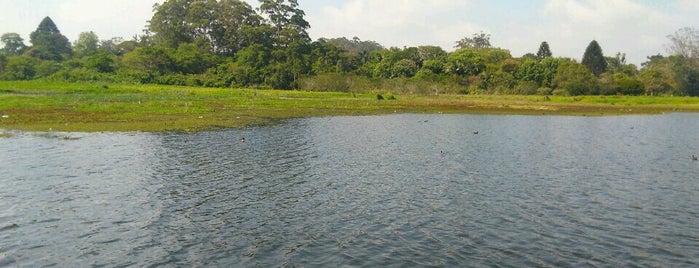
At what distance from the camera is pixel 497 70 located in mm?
127062

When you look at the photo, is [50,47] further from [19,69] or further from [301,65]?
[301,65]

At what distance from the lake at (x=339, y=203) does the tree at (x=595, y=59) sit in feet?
348

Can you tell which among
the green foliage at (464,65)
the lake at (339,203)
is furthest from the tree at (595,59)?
the lake at (339,203)

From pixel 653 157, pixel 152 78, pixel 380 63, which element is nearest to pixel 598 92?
pixel 380 63

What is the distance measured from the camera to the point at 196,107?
62062 millimetres

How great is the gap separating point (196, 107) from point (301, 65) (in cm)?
6180

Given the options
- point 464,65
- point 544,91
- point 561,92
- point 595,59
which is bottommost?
point 561,92

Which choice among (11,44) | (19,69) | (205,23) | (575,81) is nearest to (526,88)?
(575,81)

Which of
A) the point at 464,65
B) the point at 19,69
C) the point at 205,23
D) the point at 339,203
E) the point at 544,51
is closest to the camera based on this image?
the point at 339,203

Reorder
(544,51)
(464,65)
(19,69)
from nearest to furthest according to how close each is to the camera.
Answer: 1. (19,69)
2. (464,65)
3. (544,51)

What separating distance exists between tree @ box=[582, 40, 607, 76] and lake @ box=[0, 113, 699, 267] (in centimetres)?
10618

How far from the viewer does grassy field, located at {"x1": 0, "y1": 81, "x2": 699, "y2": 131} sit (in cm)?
4562

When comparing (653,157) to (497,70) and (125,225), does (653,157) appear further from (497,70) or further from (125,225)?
(497,70)

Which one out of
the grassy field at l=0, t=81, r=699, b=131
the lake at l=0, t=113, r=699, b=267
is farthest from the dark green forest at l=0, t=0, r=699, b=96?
the lake at l=0, t=113, r=699, b=267
